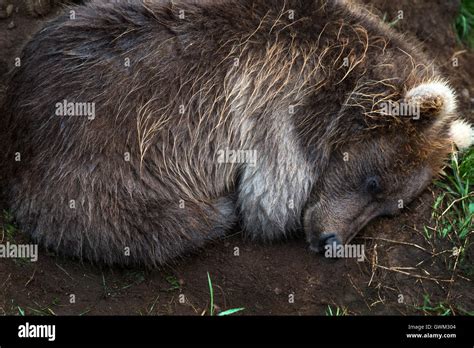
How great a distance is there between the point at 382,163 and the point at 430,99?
66 centimetres

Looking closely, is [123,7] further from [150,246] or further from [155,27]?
[150,246]

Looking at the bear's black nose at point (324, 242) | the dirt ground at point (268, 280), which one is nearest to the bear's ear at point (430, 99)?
the dirt ground at point (268, 280)

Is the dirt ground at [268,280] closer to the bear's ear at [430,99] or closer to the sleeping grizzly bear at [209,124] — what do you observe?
the sleeping grizzly bear at [209,124]

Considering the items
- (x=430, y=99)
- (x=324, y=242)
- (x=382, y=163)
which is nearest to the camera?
(x=430, y=99)

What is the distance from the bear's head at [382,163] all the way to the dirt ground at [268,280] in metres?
0.22

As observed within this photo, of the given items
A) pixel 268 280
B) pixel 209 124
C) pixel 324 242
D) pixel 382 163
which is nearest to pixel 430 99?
pixel 382 163

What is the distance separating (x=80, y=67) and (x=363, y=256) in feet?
9.15

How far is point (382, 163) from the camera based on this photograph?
632 centimetres

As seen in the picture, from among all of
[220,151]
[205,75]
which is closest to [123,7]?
[205,75]

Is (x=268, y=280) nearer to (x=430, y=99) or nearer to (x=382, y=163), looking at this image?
(x=382, y=163)
